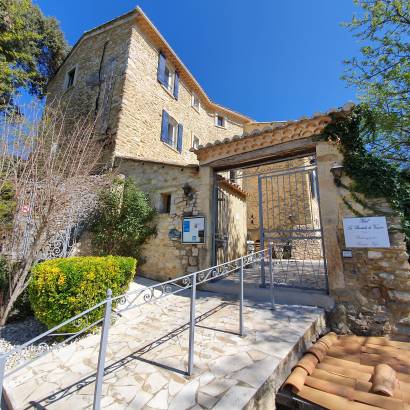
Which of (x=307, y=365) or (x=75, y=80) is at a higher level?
(x=75, y=80)

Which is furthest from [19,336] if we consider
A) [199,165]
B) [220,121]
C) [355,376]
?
[220,121]

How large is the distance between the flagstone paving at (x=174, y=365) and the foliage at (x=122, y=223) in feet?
9.64

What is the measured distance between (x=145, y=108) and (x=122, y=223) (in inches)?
227

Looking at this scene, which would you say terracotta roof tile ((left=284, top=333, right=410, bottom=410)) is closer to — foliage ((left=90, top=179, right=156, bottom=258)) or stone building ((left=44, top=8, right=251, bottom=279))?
stone building ((left=44, top=8, right=251, bottom=279))

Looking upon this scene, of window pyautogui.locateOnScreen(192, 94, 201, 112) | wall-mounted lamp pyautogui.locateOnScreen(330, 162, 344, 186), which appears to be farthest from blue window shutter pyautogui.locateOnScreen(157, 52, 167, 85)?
wall-mounted lamp pyautogui.locateOnScreen(330, 162, 344, 186)

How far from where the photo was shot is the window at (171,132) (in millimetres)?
11156

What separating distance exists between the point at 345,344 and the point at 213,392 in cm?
240

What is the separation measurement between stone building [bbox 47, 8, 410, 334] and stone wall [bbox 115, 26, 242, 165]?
0.05 metres

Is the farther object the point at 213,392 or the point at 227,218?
the point at 227,218

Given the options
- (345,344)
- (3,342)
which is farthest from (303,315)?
(3,342)

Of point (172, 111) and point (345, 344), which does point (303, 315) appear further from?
point (172, 111)

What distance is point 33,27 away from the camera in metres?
13.1

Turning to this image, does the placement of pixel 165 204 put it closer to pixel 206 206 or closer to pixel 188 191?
pixel 188 191

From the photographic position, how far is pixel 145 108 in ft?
33.2
